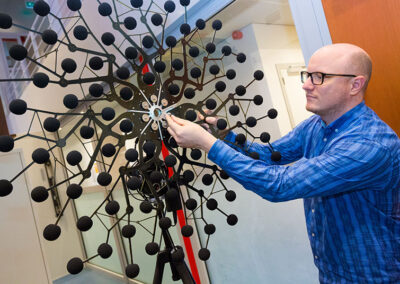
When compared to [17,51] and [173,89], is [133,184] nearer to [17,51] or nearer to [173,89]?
[173,89]

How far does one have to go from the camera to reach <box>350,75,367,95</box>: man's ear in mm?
1190

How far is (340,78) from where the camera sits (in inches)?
47.0

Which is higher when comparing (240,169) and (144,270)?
(240,169)

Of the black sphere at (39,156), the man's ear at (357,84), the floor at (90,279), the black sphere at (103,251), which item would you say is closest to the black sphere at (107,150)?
the black sphere at (39,156)

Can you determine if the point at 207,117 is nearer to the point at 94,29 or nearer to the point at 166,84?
the point at 166,84

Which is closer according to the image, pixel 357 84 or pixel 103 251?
pixel 103 251

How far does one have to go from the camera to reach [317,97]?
1237mm

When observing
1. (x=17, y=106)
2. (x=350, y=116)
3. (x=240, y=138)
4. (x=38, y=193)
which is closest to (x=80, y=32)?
(x=17, y=106)

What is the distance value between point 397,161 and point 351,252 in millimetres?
373

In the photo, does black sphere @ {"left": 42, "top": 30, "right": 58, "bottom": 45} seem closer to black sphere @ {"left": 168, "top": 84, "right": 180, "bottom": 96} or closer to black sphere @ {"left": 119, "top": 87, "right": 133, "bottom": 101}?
black sphere @ {"left": 119, "top": 87, "right": 133, "bottom": 101}

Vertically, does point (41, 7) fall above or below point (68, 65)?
above

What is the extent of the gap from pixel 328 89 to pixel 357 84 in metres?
0.10

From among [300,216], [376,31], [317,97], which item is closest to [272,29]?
[376,31]

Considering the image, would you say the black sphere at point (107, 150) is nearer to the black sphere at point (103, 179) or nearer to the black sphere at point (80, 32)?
the black sphere at point (103, 179)
